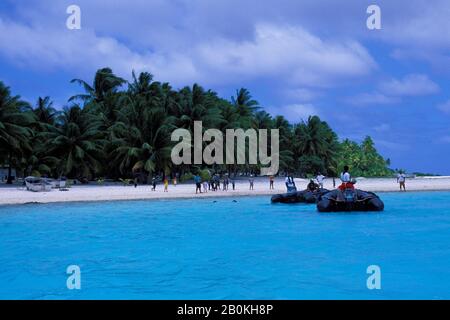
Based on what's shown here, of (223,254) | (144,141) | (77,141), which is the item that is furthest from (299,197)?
(77,141)

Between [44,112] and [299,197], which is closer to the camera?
[299,197]

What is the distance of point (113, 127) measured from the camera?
43469 millimetres

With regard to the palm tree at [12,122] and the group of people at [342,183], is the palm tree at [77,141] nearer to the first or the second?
the palm tree at [12,122]

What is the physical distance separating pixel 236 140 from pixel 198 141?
5.15m

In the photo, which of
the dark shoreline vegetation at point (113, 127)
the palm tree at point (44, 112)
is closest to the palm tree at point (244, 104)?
the dark shoreline vegetation at point (113, 127)

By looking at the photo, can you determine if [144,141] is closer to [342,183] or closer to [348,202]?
[342,183]

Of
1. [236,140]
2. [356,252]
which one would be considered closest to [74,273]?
[356,252]

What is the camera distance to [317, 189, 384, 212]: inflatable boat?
21688 mm

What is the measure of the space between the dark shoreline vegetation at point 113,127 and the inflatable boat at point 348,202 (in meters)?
20.9

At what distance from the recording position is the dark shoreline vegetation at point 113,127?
4041 cm

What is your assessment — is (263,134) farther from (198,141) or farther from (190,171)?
(198,141)

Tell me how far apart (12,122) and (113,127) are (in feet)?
27.7

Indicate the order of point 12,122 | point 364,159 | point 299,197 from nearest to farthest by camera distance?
1. point 299,197
2. point 12,122
3. point 364,159

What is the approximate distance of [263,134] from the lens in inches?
2217
